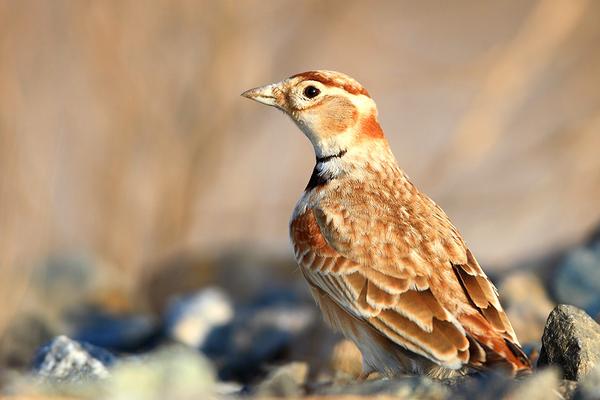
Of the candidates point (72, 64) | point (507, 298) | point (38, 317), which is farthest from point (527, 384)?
point (72, 64)

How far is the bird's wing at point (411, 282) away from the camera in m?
5.35

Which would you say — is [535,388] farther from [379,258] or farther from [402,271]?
[379,258]

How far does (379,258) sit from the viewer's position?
230 inches

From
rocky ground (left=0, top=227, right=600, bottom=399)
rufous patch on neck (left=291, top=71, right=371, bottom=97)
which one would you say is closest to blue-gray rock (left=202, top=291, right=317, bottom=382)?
rocky ground (left=0, top=227, right=600, bottom=399)

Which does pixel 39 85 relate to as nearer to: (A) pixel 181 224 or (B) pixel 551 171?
(A) pixel 181 224

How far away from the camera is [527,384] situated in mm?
4180

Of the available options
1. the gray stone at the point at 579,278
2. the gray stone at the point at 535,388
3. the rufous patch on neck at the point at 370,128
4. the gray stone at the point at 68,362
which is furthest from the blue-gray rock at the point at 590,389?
the gray stone at the point at 579,278

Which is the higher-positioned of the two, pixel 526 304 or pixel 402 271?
pixel 402 271

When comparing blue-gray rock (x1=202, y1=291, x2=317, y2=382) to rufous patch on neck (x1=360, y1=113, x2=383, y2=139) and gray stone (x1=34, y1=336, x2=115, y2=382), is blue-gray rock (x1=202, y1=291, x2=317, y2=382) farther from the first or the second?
rufous patch on neck (x1=360, y1=113, x2=383, y2=139)

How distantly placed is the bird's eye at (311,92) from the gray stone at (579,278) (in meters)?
2.28

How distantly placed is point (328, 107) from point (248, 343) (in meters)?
2.00

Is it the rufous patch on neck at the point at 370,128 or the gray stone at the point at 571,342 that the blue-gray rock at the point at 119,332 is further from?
the gray stone at the point at 571,342

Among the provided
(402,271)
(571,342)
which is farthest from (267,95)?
(571,342)

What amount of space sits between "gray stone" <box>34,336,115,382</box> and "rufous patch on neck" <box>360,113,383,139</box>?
2011 millimetres
